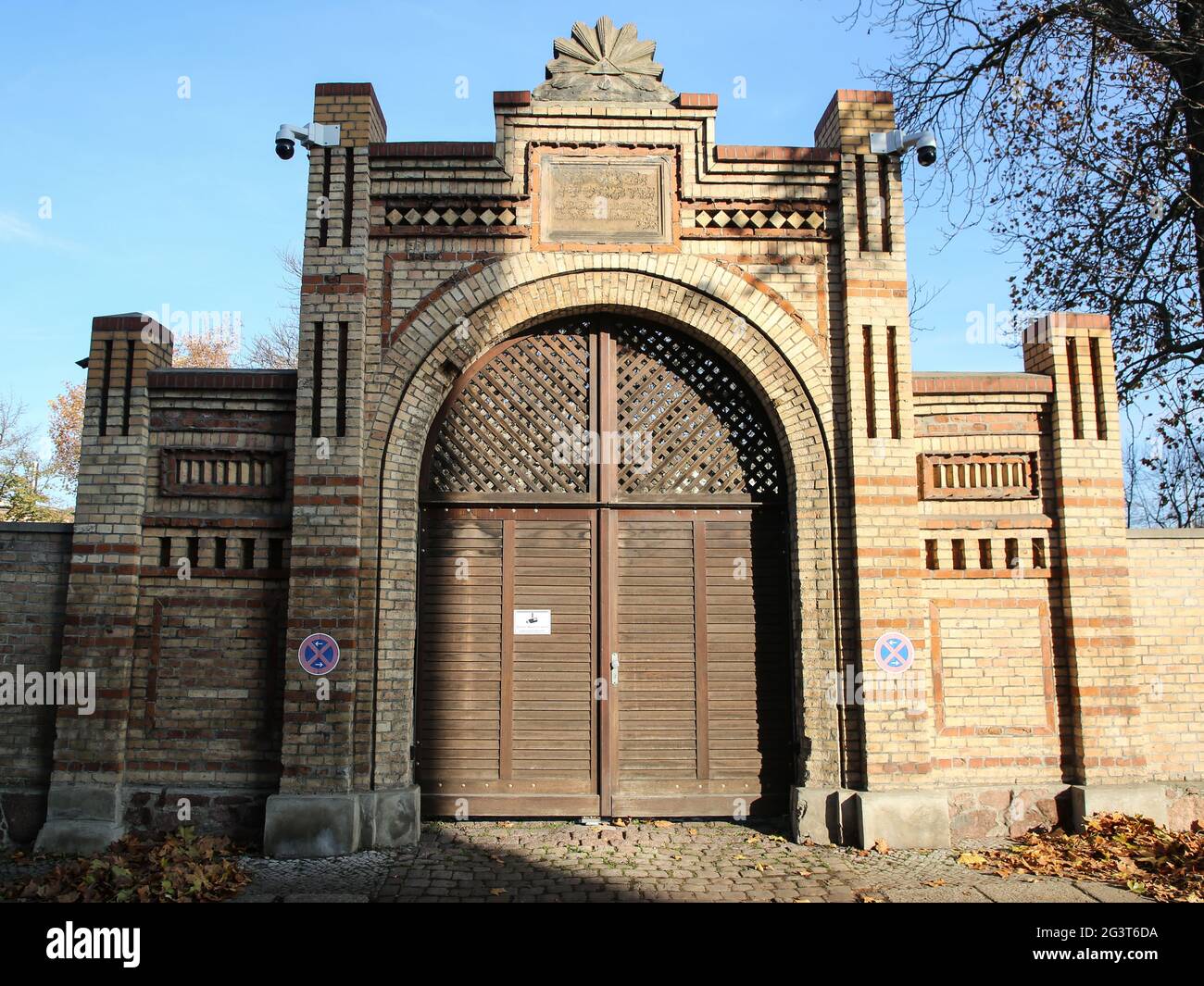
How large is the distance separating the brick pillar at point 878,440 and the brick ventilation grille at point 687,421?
33.2 inches

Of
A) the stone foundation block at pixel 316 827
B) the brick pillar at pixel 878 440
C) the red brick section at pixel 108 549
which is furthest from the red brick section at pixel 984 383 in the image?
the red brick section at pixel 108 549

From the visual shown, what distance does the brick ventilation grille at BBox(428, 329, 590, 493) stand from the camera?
7977 millimetres

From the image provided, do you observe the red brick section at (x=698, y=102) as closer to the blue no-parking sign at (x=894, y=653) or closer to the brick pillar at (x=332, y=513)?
the brick pillar at (x=332, y=513)

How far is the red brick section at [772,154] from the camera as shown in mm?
7980

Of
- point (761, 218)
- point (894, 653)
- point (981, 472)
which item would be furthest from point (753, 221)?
point (894, 653)

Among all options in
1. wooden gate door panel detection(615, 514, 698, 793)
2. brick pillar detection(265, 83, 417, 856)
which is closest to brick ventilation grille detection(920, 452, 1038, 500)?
wooden gate door panel detection(615, 514, 698, 793)

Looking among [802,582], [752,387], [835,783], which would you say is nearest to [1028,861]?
[835,783]

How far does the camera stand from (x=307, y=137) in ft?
25.3

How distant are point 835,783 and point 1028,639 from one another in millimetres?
2148

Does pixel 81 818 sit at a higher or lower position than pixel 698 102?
lower

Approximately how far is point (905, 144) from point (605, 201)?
275 centimetres

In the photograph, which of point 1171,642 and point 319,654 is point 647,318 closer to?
point 319,654

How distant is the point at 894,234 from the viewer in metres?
7.92
